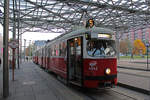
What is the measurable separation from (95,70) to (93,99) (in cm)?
118

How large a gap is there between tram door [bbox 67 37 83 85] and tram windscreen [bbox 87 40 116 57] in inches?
17.0

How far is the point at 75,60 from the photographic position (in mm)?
7754

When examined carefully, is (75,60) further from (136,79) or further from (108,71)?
(136,79)

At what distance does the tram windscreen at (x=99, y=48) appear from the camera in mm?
6787

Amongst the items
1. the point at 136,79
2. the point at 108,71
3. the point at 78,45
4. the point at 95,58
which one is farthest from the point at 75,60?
the point at 136,79

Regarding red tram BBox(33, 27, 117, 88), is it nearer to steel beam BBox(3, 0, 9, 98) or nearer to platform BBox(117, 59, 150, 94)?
platform BBox(117, 59, 150, 94)

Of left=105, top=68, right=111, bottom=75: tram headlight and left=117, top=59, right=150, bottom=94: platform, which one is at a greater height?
left=105, top=68, right=111, bottom=75: tram headlight

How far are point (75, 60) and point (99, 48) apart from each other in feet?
4.92

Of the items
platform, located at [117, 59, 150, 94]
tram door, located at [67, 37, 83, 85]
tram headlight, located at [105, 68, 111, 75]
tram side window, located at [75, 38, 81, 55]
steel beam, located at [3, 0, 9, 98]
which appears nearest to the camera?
steel beam, located at [3, 0, 9, 98]

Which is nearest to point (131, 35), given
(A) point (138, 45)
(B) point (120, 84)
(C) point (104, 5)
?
(A) point (138, 45)

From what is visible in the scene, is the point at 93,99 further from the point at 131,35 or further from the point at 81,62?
the point at 131,35

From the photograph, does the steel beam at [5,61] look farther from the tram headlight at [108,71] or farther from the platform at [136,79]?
the platform at [136,79]

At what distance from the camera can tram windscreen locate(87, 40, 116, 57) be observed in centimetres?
679

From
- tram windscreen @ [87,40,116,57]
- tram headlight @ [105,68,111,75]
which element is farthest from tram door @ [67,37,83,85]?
tram headlight @ [105,68,111,75]
